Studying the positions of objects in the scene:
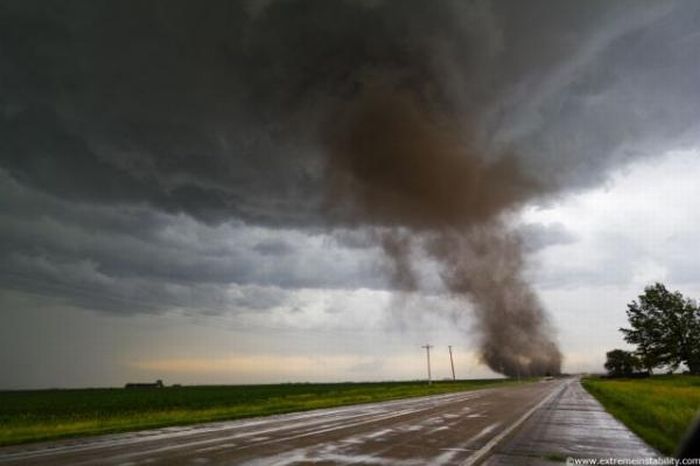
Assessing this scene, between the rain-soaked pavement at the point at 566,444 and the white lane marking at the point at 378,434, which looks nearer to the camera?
the rain-soaked pavement at the point at 566,444

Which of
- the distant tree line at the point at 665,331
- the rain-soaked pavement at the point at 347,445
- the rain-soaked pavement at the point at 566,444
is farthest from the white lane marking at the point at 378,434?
the distant tree line at the point at 665,331

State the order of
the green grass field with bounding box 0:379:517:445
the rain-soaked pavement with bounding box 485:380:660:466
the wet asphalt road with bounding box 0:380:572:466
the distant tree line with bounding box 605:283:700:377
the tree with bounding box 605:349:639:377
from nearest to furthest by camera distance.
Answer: the wet asphalt road with bounding box 0:380:572:466 → the rain-soaked pavement with bounding box 485:380:660:466 → the green grass field with bounding box 0:379:517:445 → the distant tree line with bounding box 605:283:700:377 → the tree with bounding box 605:349:639:377

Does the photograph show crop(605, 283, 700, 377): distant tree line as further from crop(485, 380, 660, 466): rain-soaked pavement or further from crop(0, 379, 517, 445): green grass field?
crop(485, 380, 660, 466): rain-soaked pavement

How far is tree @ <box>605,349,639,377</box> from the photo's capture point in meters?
122

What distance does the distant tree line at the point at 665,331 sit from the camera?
7950 cm

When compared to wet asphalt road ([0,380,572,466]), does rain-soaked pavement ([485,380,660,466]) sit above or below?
below

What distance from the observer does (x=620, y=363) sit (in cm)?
13188

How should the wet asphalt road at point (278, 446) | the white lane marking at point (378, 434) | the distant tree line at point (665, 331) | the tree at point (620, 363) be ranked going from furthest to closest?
the tree at point (620, 363) < the distant tree line at point (665, 331) < the white lane marking at point (378, 434) < the wet asphalt road at point (278, 446)

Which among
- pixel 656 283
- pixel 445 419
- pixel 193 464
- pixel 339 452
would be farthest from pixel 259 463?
pixel 656 283

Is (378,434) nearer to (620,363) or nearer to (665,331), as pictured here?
(665,331)

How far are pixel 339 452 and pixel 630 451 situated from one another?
23.4 feet

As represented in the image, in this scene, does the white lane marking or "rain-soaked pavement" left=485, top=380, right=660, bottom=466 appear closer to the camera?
"rain-soaked pavement" left=485, top=380, right=660, bottom=466

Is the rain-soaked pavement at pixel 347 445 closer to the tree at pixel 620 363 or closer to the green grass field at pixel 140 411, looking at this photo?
the green grass field at pixel 140 411

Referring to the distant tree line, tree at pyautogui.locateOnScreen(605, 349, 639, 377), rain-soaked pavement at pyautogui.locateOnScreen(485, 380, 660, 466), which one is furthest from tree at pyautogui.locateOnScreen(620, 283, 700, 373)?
rain-soaked pavement at pyautogui.locateOnScreen(485, 380, 660, 466)
